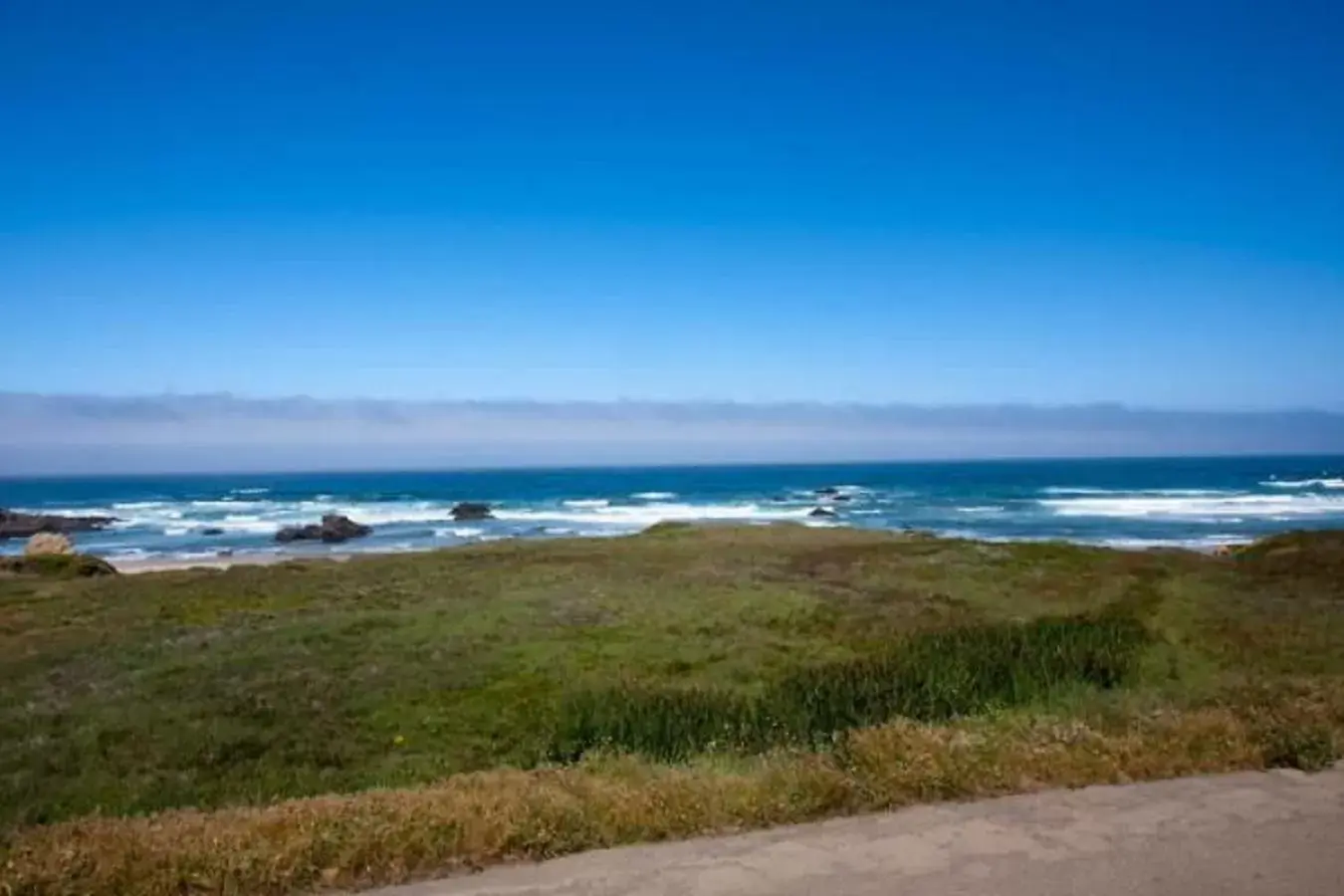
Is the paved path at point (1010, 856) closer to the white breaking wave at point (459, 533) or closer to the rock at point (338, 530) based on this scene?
the white breaking wave at point (459, 533)

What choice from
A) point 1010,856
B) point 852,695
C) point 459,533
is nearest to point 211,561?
Result: point 459,533

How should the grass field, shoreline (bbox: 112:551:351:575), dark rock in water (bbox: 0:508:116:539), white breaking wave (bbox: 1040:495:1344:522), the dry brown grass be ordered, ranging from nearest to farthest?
the dry brown grass < the grass field < shoreline (bbox: 112:551:351:575) < white breaking wave (bbox: 1040:495:1344:522) < dark rock in water (bbox: 0:508:116:539)

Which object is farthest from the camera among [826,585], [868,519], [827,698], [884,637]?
[868,519]

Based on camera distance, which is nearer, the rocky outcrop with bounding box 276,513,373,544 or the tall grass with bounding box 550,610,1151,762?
the tall grass with bounding box 550,610,1151,762

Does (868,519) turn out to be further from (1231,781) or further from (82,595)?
(1231,781)

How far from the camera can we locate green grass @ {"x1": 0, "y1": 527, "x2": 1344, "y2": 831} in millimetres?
14250

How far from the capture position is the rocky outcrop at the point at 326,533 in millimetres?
80562

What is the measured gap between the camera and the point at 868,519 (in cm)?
8919

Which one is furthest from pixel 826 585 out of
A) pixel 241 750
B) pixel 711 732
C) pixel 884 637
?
pixel 241 750

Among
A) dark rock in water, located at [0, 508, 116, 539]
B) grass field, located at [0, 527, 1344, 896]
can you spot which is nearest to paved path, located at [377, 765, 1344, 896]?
grass field, located at [0, 527, 1344, 896]

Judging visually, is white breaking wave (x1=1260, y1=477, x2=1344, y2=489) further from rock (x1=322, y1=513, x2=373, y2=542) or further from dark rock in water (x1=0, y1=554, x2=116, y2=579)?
dark rock in water (x1=0, y1=554, x2=116, y2=579)

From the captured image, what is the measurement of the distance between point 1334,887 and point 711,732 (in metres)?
8.31

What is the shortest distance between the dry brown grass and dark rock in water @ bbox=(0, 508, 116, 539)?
94.8 m

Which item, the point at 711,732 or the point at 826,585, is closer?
the point at 711,732
